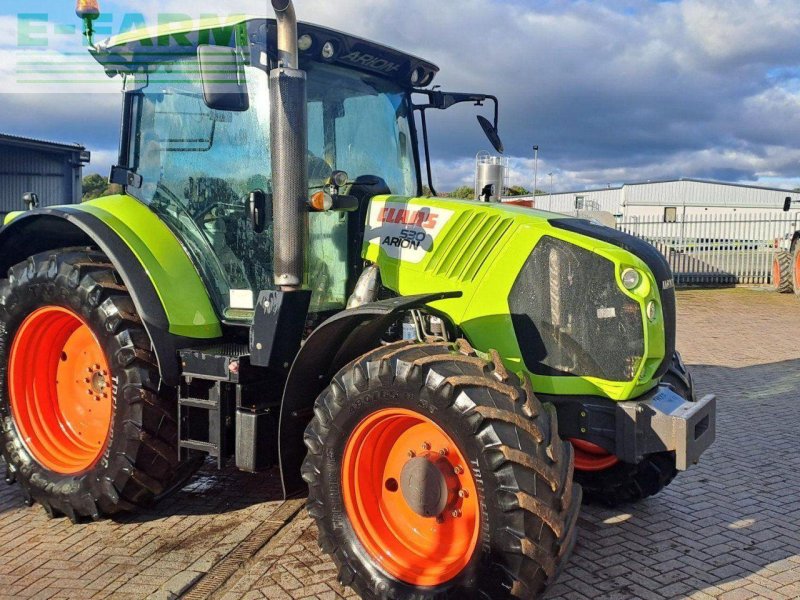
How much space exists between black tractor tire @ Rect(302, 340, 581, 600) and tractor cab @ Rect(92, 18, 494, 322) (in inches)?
32.5

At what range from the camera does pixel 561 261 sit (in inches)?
136

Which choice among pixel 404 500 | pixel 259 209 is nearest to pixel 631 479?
pixel 404 500

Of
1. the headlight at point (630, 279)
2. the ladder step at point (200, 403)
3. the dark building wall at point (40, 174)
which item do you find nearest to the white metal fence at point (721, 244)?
the dark building wall at point (40, 174)

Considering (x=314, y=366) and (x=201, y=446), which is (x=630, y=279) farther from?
(x=201, y=446)

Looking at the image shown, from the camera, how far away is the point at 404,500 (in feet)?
10.8

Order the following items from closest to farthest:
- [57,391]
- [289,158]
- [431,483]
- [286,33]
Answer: [431,483] < [286,33] < [289,158] < [57,391]

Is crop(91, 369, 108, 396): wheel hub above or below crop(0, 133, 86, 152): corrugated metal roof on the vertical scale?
below

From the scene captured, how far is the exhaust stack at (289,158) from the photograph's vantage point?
3393 mm

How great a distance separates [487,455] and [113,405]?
2.27 metres

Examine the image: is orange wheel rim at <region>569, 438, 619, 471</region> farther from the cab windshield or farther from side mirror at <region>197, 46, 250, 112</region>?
side mirror at <region>197, 46, 250, 112</region>

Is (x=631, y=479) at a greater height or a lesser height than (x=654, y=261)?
lesser

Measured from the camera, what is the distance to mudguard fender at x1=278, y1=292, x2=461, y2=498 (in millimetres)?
3393

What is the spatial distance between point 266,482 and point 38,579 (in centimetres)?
159

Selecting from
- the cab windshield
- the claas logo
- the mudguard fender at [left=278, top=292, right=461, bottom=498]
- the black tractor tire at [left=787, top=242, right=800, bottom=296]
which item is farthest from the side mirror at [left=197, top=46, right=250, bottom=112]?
the black tractor tire at [left=787, top=242, right=800, bottom=296]
